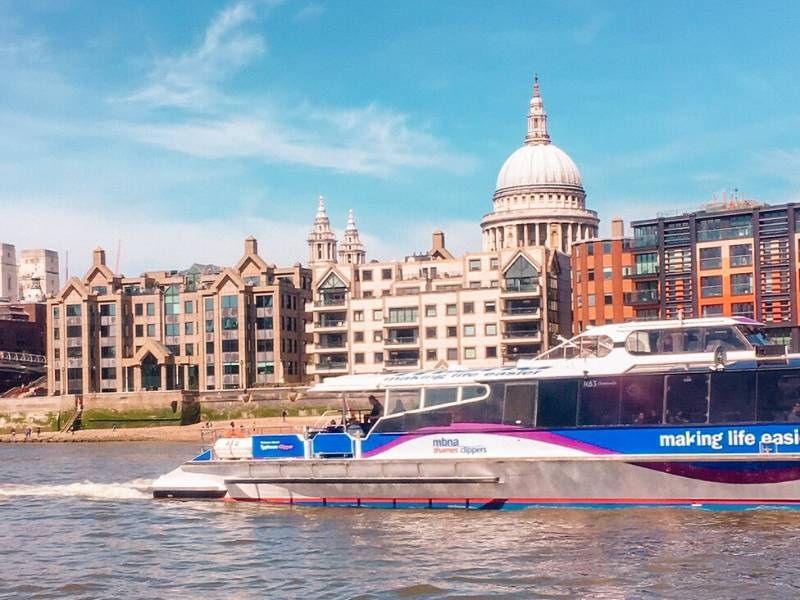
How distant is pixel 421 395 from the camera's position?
97.9 feet

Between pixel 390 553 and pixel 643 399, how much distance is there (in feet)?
25.2

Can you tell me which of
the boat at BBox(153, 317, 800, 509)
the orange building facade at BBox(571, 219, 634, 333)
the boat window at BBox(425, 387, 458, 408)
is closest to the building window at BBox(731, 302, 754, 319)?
the orange building facade at BBox(571, 219, 634, 333)

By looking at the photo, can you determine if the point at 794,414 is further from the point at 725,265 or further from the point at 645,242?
the point at 645,242

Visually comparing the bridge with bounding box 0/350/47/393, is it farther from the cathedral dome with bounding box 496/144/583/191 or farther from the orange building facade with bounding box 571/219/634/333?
the cathedral dome with bounding box 496/144/583/191

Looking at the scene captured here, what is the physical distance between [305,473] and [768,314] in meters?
60.1

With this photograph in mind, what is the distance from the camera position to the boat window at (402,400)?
29906mm


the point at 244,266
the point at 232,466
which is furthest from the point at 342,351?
the point at 232,466

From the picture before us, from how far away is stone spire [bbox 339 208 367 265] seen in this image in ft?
580

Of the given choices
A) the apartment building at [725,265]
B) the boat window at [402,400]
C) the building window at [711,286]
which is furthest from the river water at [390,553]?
the building window at [711,286]

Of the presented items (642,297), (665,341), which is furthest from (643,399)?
(642,297)

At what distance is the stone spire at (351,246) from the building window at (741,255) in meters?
95.9

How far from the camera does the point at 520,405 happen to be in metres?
28.7

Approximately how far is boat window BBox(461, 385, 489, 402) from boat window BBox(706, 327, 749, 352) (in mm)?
5385

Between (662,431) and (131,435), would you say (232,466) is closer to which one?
(662,431)
